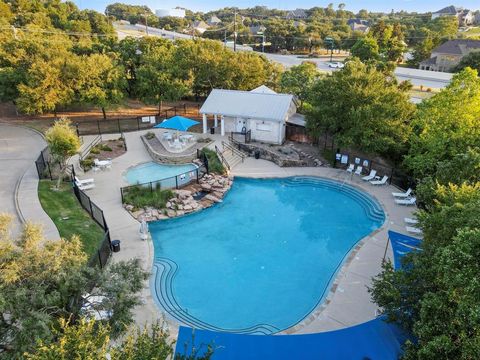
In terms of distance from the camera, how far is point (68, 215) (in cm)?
1922

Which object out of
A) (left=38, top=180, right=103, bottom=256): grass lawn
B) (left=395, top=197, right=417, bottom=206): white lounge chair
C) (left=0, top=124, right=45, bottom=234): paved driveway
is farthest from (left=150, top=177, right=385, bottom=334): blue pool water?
(left=0, top=124, right=45, bottom=234): paved driveway

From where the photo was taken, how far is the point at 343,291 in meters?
14.8

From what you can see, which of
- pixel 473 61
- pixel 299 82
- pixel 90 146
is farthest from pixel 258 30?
pixel 90 146

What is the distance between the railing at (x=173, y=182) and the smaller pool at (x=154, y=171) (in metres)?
0.16

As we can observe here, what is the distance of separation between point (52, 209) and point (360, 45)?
5701 centimetres

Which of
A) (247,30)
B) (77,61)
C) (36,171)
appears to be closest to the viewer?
(36,171)

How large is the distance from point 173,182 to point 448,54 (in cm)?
6998

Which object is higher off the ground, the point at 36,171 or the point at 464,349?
the point at 464,349

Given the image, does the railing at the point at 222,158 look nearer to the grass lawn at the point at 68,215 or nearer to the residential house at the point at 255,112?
the residential house at the point at 255,112

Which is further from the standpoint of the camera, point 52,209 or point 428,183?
point 52,209

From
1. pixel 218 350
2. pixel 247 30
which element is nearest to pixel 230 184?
pixel 218 350

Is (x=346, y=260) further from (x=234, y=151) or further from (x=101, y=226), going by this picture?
(x=234, y=151)

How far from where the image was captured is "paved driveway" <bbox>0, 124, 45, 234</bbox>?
2069 centimetres

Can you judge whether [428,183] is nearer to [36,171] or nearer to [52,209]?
[52,209]
